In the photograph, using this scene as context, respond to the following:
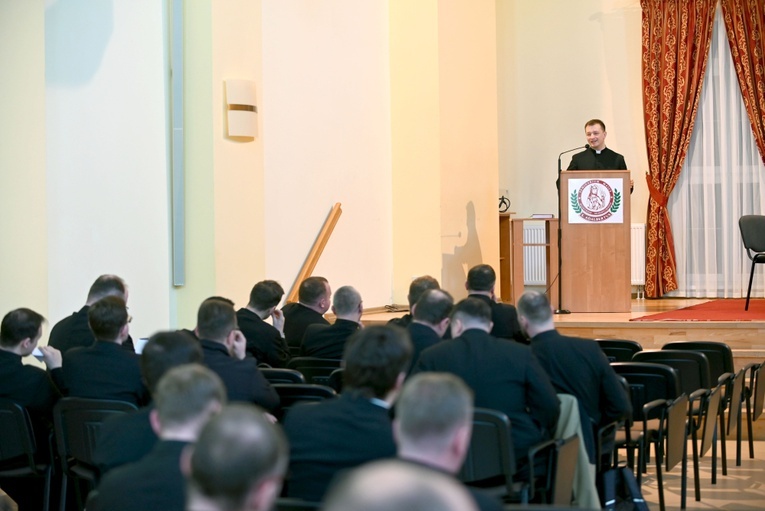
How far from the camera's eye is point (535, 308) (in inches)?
171

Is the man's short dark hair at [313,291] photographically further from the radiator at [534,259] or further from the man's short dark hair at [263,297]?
the radiator at [534,259]

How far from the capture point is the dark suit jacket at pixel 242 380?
3889 millimetres

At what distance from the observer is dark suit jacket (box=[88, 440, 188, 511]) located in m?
2.31

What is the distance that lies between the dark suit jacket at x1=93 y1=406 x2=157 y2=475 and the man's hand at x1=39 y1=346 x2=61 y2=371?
1554 millimetres

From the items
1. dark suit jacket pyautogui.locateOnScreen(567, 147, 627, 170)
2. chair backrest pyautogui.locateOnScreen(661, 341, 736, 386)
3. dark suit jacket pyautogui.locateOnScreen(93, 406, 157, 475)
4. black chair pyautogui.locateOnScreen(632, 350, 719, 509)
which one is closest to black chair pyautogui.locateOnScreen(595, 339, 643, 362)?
chair backrest pyautogui.locateOnScreen(661, 341, 736, 386)

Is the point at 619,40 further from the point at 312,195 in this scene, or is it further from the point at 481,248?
the point at 312,195

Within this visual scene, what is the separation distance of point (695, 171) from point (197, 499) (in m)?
10.5

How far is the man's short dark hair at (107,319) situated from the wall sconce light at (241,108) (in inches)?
129

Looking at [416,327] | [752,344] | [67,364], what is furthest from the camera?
[752,344]

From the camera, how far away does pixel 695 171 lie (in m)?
11.4

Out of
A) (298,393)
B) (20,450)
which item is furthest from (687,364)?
(20,450)

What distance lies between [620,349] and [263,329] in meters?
2.11

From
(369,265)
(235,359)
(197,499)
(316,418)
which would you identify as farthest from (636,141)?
(197,499)

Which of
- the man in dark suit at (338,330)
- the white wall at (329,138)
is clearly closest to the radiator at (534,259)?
the white wall at (329,138)
